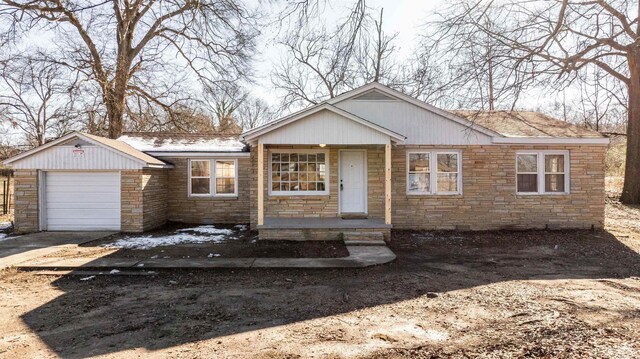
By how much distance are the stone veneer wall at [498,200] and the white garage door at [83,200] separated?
889cm

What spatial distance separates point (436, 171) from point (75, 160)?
11.3m

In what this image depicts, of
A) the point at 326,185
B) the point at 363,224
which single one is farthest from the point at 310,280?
the point at 326,185

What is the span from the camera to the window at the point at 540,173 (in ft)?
36.8

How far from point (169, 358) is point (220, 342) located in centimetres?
54

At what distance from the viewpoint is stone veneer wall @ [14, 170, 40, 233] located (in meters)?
10.8

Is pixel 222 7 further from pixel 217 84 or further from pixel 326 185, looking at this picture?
pixel 217 84

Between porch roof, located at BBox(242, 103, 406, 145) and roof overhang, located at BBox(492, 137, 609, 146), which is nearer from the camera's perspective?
porch roof, located at BBox(242, 103, 406, 145)

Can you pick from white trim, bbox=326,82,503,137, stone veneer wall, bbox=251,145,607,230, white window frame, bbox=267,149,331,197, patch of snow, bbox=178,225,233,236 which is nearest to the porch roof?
white window frame, bbox=267,149,331,197

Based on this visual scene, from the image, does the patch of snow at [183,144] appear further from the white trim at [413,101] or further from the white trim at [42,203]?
the white trim at [413,101]

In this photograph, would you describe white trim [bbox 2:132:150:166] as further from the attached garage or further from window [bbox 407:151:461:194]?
window [bbox 407:151:461:194]

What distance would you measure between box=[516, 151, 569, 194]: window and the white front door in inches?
194

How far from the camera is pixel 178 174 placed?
12844mm

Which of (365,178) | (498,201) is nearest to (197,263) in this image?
(365,178)

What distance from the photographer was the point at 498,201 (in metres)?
11.2
